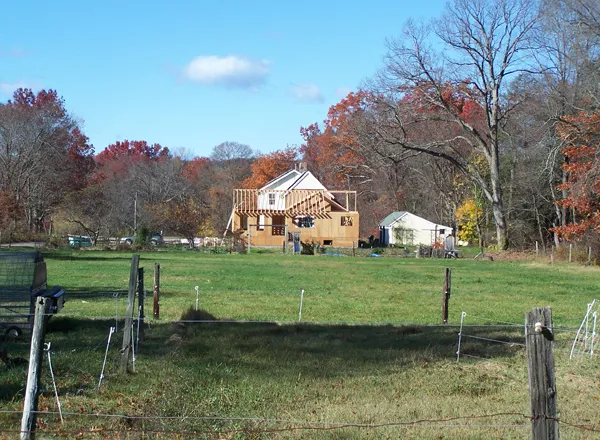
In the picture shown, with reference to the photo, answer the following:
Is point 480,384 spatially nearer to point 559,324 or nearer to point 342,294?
point 559,324

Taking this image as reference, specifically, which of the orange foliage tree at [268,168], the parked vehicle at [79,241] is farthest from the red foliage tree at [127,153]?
the parked vehicle at [79,241]

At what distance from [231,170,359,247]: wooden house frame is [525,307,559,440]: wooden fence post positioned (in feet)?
201

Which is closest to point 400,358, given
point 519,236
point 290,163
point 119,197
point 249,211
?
point 519,236

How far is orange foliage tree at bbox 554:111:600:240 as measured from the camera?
131 feet

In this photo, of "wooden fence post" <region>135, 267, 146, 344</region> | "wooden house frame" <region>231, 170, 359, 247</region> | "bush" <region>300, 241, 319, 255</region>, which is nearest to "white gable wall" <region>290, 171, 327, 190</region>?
"wooden house frame" <region>231, 170, 359, 247</region>

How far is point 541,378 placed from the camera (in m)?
5.71

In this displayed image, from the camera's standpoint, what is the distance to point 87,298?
21047 millimetres

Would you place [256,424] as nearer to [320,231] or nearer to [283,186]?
[320,231]

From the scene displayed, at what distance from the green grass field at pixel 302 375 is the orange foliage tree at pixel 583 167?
67.5 feet

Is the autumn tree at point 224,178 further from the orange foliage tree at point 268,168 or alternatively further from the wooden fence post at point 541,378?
the wooden fence post at point 541,378

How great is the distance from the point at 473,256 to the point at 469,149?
60.1 ft

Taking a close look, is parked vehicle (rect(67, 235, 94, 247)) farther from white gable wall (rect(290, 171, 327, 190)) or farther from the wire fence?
the wire fence

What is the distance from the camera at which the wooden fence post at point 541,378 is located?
18.5 feet

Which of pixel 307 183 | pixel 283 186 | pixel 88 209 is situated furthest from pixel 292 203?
pixel 88 209
